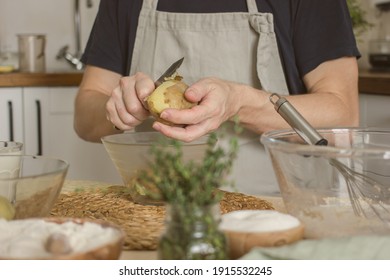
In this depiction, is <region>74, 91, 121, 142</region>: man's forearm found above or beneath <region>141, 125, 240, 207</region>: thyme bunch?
beneath

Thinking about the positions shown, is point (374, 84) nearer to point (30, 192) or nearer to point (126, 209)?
point (126, 209)

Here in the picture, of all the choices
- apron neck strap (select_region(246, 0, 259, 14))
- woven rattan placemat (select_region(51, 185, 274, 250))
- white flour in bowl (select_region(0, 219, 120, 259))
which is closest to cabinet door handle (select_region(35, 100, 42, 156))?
apron neck strap (select_region(246, 0, 259, 14))

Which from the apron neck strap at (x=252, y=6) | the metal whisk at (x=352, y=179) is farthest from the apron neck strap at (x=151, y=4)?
the metal whisk at (x=352, y=179)

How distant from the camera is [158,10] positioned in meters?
1.53

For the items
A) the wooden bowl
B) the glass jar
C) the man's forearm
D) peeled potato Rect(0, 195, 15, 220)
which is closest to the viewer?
the glass jar

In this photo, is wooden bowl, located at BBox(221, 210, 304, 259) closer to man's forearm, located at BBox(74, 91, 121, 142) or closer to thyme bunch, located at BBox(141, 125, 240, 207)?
thyme bunch, located at BBox(141, 125, 240, 207)

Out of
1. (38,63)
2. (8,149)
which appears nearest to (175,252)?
(8,149)

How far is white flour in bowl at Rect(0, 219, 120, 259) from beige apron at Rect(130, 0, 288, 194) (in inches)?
29.6

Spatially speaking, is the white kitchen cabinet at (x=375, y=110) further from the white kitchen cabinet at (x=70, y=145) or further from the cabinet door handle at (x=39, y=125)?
the cabinet door handle at (x=39, y=125)

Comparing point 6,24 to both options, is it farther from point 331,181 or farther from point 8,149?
point 331,181

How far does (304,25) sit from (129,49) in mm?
401

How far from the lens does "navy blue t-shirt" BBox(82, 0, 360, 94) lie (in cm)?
140

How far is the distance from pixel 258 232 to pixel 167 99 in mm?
384

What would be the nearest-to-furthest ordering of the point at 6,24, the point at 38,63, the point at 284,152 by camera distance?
1. the point at 284,152
2. the point at 38,63
3. the point at 6,24
